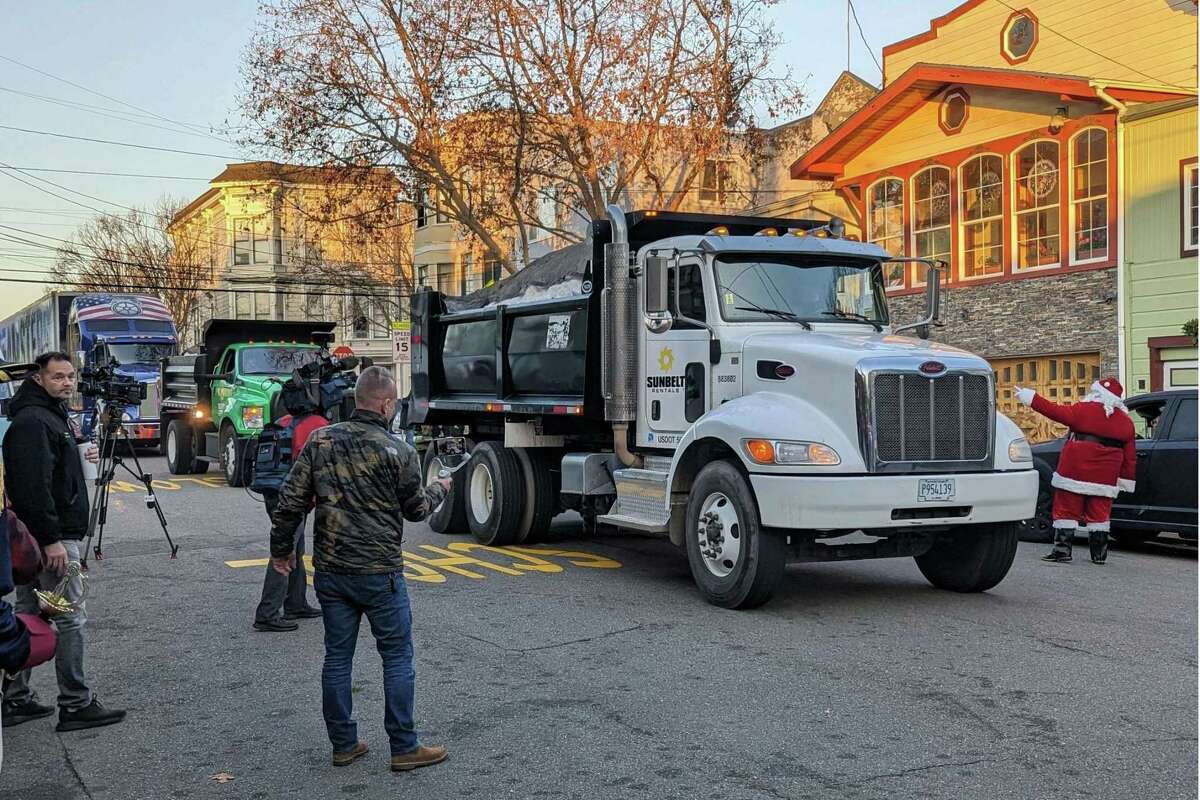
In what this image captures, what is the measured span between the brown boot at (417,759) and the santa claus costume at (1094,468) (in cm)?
742

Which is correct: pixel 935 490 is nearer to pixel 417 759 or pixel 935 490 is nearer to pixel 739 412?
pixel 739 412

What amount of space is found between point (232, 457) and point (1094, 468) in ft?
44.8

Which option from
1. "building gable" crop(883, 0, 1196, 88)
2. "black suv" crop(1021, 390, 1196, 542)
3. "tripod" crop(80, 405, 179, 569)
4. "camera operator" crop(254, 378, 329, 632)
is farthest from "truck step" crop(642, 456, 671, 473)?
"building gable" crop(883, 0, 1196, 88)

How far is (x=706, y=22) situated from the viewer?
2298cm

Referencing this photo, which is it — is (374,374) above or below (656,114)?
below

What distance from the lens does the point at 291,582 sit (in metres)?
8.42

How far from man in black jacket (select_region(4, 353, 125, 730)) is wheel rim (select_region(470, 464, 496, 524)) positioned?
631 centimetres

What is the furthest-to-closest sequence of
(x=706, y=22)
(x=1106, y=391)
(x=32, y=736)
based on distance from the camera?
(x=706, y=22)
(x=1106, y=391)
(x=32, y=736)

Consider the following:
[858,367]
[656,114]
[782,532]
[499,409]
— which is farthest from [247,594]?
→ [656,114]

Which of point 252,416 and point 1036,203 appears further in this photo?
point 1036,203

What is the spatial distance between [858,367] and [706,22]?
1643cm

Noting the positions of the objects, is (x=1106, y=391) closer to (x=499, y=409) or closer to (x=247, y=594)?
(x=499, y=409)

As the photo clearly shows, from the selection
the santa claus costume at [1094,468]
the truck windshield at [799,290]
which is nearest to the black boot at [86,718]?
the truck windshield at [799,290]

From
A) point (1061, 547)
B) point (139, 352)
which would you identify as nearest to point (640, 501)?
point (1061, 547)
